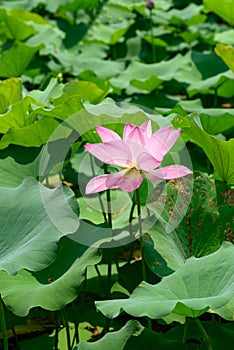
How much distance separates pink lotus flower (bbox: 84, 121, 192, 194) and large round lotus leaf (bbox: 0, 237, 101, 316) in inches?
6.4

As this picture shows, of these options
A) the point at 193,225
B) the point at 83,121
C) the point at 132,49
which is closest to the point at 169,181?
the point at 193,225

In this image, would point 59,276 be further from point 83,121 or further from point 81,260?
point 83,121

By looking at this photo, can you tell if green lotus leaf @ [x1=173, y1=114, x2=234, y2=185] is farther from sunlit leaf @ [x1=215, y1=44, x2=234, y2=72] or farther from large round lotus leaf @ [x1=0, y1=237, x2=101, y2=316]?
sunlit leaf @ [x1=215, y1=44, x2=234, y2=72]

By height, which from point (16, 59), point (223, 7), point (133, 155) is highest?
point (133, 155)

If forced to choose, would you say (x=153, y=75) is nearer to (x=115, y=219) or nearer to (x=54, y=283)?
(x=115, y=219)

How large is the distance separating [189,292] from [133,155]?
0.25 m

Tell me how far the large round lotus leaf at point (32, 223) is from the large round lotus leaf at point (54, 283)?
0.07m

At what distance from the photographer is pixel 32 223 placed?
1.39 meters

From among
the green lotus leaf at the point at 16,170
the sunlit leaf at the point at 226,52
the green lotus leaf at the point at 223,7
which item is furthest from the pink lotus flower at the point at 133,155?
the green lotus leaf at the point at 223,7

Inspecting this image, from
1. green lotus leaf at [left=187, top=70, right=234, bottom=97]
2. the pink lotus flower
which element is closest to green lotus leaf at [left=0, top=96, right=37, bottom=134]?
the pink lotus flower

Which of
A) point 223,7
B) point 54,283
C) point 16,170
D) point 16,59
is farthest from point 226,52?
point 16,59

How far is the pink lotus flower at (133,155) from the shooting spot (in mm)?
1276

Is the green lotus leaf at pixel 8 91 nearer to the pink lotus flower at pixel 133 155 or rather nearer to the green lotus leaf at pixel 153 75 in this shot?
the green lotus leaf at pixel 153 75

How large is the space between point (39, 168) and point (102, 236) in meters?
0.30
